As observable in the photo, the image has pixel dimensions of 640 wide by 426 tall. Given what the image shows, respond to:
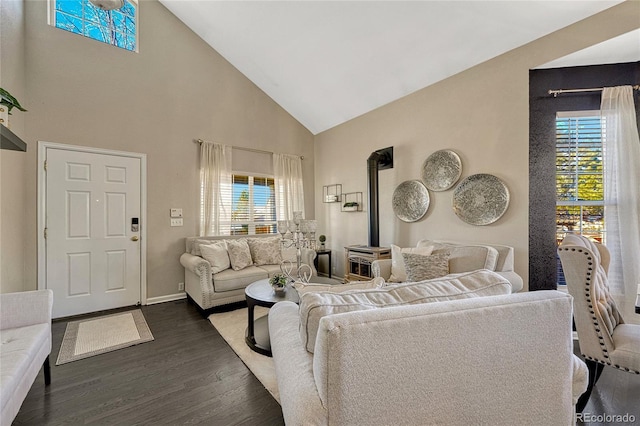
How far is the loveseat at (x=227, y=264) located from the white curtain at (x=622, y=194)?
2938mm

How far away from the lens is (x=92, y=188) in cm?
336

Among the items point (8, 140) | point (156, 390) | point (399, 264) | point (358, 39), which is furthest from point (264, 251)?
point (358, 39)

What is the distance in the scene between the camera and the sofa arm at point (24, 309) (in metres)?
1.74

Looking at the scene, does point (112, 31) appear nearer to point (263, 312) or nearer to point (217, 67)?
point (217, 67)

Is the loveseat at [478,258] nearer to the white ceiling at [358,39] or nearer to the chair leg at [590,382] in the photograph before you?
the chair leg at [590,382]

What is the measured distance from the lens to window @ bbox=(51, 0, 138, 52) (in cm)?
328

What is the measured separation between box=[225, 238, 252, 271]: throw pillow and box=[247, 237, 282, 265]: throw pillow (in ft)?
0.46

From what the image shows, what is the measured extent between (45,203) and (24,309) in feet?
6.23

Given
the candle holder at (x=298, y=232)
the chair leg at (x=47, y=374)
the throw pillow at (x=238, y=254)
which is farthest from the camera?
the throw pillow at (x=238, y=254)

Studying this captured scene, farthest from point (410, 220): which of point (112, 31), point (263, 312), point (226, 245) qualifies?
point (112, 31)

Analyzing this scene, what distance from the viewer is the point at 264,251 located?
13.2 ft

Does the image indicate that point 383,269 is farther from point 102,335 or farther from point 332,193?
point 102,335

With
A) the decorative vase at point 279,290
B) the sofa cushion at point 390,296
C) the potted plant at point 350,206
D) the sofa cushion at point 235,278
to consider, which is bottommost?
the sofa cushion at point 235,278

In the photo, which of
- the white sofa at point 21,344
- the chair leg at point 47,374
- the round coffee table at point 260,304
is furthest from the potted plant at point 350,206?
the chair leg at point 47,374
